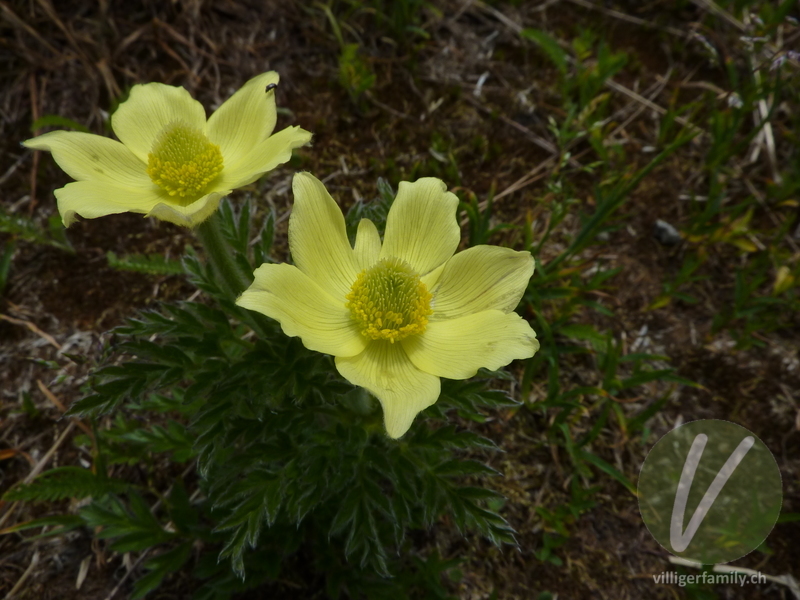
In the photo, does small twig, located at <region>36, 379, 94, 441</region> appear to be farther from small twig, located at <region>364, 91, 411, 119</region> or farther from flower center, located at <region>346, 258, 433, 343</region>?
small twig, located at <region>364, 91, 411, 119</region>

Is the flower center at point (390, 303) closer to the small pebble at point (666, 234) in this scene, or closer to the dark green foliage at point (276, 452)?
the dark green foliage at point (276, 452)

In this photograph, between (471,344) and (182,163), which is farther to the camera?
(182,163)

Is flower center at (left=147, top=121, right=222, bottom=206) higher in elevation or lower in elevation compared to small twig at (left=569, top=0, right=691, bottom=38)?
lower

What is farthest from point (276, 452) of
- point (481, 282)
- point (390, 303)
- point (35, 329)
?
point (35, 329)

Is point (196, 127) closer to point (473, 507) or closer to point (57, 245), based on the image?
point (57, 245)

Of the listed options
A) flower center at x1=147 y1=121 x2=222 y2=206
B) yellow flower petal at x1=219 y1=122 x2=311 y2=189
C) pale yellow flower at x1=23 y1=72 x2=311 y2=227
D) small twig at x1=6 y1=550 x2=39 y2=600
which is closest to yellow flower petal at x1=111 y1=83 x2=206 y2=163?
pale yellow flower at x1=23 y1=72 x2=311 y2=227

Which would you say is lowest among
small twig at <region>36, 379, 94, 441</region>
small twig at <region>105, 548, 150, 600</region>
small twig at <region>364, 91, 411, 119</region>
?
small twig at <region>105, 548, 150, 600</region>

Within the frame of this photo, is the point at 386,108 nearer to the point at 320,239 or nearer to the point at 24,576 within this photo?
the point at 320,239
